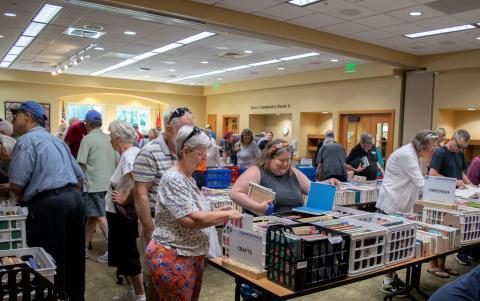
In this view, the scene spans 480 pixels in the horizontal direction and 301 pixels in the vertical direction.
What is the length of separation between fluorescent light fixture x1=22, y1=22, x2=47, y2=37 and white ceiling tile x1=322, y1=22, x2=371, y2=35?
5.05 m

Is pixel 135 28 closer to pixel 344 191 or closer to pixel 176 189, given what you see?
pixel 344 191

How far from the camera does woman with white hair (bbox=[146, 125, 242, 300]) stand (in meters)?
1.96

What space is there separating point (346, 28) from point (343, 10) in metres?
1.07

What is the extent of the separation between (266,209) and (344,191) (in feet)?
9.60

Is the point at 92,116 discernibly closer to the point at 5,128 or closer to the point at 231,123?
the point at 5,128

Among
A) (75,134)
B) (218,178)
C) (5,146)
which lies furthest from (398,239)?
(75,134)

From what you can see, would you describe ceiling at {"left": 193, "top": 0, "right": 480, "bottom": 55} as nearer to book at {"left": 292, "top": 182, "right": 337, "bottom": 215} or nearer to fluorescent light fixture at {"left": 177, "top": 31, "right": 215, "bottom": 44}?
fluorescent light fixture at {"left": 177, "top": 31, "right": 215, "bottom": 44}

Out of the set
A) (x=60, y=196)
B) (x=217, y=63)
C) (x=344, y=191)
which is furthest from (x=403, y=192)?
(x=217, y=63)

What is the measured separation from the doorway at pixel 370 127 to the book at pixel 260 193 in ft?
24.9

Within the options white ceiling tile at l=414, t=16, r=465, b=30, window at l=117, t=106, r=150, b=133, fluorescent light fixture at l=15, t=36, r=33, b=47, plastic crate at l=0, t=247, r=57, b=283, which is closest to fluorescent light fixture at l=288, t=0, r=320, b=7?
white ceiling tile at l=414, t=16, r=465, b=30

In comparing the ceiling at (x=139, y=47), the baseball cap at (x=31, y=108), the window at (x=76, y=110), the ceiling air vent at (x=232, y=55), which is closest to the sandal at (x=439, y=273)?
the baseball cap at (x=31, y=108)

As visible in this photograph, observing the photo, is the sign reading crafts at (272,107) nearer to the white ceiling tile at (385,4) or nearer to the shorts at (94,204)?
the white ceiling tile at (385,4)

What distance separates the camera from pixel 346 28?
679 centimetres

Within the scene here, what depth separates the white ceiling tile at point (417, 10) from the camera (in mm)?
5539
